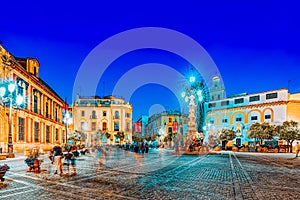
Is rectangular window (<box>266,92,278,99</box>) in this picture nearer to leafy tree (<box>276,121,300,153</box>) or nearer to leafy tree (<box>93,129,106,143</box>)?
leafy tree (<box>276,121,300,153</box>)

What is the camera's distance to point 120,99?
287 feet

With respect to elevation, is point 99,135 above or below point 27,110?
below

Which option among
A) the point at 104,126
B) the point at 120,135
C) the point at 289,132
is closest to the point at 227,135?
the point at 289,132

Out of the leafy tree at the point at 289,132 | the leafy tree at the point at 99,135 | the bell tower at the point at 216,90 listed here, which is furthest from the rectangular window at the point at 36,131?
the bell tower at the point at 216,90

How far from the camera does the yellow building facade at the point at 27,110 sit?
27627 millimetres

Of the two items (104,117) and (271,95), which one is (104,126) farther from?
(271,95)

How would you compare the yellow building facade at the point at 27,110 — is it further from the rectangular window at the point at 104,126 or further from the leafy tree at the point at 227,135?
the rectangular window at the point at 104,126

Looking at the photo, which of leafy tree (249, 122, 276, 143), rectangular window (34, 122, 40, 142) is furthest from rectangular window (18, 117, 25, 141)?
leafy tree (249, 122, 276, 143)

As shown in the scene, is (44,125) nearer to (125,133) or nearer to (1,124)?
(1,124)

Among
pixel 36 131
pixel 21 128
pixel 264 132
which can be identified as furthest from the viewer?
pixel 264 132

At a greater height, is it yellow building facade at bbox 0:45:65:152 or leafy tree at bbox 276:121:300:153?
yellow building facade at bbox 0:45:65:152

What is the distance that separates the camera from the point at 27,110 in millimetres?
33000

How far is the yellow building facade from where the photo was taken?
27.6 metres

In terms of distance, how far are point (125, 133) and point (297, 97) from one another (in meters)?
50.4
